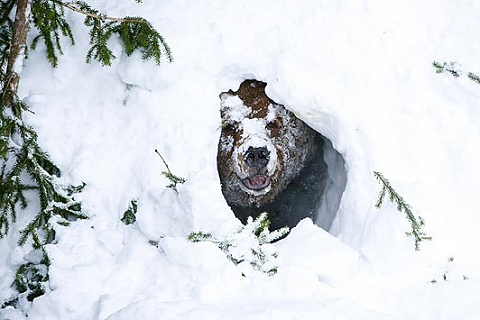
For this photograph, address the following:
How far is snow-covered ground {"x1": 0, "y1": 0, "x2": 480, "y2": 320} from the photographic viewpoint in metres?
4.25

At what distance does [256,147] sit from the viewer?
19.6 ft

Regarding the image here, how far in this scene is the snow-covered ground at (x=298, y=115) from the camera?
167 inches

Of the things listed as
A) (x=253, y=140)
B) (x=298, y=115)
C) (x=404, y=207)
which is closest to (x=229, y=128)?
(x=253, y=140)

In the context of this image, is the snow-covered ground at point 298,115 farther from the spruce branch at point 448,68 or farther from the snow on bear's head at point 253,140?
the snow on bear's head at point 253,140

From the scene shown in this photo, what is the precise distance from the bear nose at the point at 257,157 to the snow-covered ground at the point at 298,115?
18.1 inches

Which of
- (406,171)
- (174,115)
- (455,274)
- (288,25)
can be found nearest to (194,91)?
(174,115)

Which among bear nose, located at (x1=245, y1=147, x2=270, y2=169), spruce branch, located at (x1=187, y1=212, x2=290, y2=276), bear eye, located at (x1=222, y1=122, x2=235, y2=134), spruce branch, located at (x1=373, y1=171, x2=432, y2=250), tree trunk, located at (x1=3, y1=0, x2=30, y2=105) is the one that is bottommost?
spruce branch, located at (x1=373, y1=171, x2=432, y2=250)

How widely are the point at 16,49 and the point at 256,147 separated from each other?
253 cm

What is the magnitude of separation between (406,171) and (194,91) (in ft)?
7.25

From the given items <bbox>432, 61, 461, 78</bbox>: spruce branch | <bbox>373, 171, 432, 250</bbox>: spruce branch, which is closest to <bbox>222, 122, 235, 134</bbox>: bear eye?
<bbox>373, 171, 432, 250</bbox>: spruce branch

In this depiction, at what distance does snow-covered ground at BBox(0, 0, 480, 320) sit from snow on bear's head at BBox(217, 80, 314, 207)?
0.24 metres

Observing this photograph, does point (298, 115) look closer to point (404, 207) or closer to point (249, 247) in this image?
point (404, 207)

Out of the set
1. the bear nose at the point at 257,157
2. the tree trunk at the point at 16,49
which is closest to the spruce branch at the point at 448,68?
the bear nose at the point at 257,157

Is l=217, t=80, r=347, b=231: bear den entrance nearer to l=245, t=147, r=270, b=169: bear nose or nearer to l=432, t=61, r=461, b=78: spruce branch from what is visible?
l=245, t=147, r=270, b=169: bear nose
